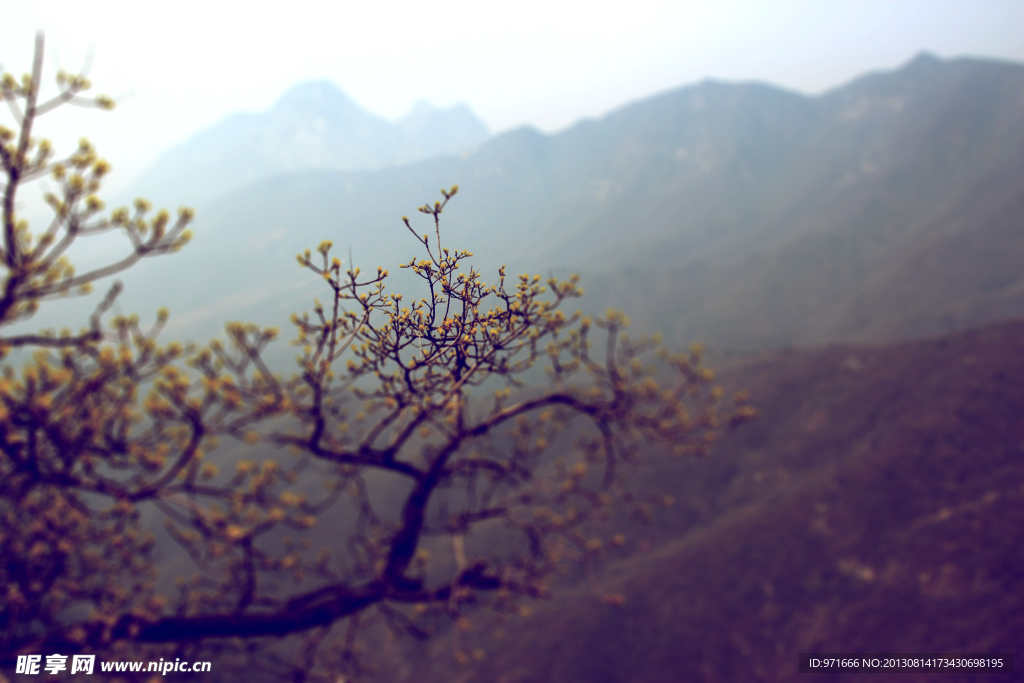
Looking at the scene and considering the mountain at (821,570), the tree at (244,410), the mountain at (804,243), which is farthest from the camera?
the mountain at (804,243)

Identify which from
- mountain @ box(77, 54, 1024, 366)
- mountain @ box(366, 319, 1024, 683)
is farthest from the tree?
mountain @ box(77, 54, 1024, 366)

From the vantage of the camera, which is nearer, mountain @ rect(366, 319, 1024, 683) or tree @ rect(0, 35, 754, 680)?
tree @ rect(0, 35, 754, 680)

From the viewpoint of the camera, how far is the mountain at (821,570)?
14.6m

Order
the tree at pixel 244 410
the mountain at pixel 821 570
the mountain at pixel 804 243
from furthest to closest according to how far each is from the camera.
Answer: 1. the mountain at pixel 804 243
2. the mountain at pixel 821 570
3. the tree at pixel 244 410

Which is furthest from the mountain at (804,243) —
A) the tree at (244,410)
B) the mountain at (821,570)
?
the tree at (244,410)

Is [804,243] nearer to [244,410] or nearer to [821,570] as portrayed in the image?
[821,570]

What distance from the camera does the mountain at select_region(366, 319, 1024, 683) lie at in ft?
47.8

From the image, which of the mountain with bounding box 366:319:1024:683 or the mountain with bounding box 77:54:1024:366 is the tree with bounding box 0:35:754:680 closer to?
the mountain with bounding box 366:319:1024:683

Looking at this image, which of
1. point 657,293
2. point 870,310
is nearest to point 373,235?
point 870,310

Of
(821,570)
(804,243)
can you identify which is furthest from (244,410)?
(804,243)

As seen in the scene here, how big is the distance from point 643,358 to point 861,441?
5599 cm

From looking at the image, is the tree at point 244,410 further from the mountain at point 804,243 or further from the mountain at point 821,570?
the mountain at point 804,243

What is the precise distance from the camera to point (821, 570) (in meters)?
17.7

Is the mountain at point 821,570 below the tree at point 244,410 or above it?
below
